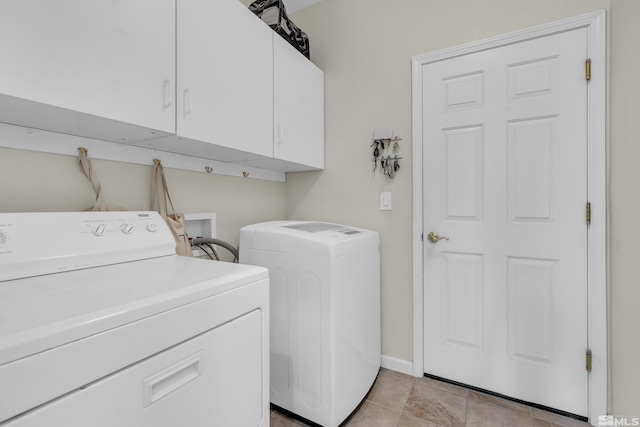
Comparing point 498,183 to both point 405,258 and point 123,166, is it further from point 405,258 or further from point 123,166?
point 123,166

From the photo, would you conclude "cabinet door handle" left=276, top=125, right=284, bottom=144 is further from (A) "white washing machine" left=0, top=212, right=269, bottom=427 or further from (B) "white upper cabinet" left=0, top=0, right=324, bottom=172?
(A) "white washing machine" left=0, top=212, right=269, bottom=427

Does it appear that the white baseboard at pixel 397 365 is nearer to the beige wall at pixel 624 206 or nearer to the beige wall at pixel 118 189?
the beige wall at pixel 624 206

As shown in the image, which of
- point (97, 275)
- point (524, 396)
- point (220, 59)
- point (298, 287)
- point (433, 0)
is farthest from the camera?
point (433, 0)

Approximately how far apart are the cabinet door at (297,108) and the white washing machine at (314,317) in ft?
1.81

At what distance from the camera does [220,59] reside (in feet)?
4.55

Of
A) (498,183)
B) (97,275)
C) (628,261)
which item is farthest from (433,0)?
(97,275)

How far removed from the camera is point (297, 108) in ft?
6.34

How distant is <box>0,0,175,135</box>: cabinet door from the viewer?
833 millimetres

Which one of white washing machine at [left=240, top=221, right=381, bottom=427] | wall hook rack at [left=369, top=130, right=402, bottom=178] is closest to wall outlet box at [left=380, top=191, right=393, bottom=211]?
wall hook rack at [left=369, top=130, right=402, bottom=178]

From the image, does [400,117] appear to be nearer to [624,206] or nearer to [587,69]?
[587,69]

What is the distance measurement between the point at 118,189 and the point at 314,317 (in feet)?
3.54

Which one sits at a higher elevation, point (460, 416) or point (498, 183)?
point (498, 183)

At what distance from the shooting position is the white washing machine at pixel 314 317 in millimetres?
1424

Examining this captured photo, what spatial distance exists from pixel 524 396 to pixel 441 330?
514 millimetres
